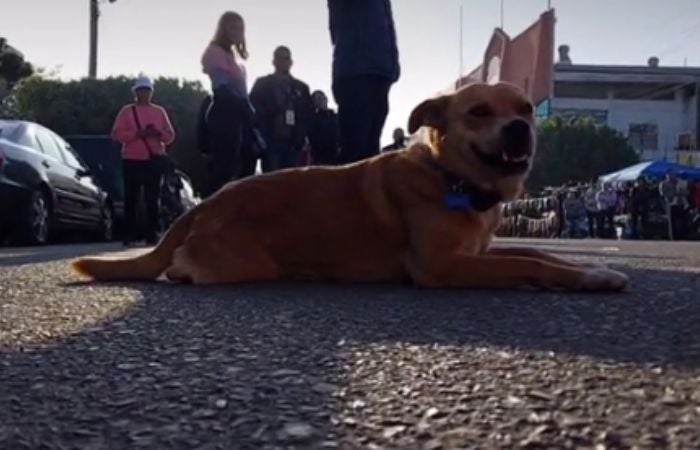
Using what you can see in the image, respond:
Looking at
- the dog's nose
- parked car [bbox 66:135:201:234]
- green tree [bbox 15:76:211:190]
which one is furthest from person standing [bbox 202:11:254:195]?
green tree [bbox 15:76:211:190]

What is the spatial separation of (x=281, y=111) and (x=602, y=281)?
5.97 metres

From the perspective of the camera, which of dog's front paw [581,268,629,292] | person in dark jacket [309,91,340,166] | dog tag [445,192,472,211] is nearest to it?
dog's front paw [581,268,629,292]

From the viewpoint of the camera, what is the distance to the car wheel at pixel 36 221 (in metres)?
11.4

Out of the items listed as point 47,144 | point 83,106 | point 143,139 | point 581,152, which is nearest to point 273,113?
point 143,139

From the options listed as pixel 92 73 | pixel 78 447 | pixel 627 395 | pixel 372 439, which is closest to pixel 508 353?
pixel 627 395

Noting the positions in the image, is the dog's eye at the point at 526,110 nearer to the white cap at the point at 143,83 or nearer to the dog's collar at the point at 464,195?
the dog's collar at the point at 464,195

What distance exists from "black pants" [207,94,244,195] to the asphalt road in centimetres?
498

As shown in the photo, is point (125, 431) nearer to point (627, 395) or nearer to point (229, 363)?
point (229, 363)

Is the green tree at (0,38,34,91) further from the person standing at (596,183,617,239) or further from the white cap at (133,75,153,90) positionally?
the white cap at (133,75,153,90)

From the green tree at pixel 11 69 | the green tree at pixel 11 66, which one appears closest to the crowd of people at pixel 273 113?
the green tree at pixel 11 69

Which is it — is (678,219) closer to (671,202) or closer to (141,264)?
(671,202)

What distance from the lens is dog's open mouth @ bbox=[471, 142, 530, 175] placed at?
4.52 metres

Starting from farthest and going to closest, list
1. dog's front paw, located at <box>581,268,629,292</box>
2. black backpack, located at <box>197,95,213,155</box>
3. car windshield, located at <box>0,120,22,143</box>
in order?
car windshield, located at <box>0,120,22,143</box> < black backpack, located at <box>197,95,213,155</box> < dog's front paw, located at <box>581,268,629,292</box>

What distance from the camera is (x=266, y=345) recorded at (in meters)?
2.63
